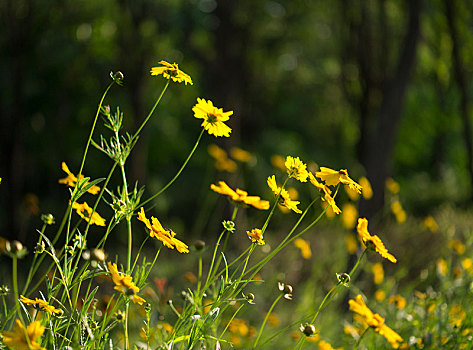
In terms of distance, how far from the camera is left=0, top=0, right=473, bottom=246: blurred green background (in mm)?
4961

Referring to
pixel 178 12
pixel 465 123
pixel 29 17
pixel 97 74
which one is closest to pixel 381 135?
pixel 465 123

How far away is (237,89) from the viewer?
509 centimetres

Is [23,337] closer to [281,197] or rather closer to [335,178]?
[281,197]

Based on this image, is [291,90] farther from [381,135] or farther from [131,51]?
[381,135]

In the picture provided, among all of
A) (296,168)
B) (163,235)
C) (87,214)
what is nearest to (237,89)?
(87,214)

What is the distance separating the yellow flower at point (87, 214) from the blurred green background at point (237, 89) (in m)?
0.88

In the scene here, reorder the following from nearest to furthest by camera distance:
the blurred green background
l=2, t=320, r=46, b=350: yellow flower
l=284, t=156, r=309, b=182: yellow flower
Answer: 1. l=2, t=320, r=46, b=350: yellow flower
2. l=284, t=156, r=309, b=182: yellow flower
3. the blurred green background

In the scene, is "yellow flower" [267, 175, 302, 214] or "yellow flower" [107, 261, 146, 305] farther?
"yellow flower" [267, 175, 302, 214]

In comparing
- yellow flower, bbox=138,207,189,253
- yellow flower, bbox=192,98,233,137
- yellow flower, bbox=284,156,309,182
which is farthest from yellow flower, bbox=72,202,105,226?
yellow flower, bbox=284,156,309,182

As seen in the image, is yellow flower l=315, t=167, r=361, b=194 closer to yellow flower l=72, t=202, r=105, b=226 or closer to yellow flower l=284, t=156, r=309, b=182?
yellow flower l=284, t=156, r=309, b=182

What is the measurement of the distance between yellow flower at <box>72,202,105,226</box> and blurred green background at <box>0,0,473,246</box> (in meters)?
0.88

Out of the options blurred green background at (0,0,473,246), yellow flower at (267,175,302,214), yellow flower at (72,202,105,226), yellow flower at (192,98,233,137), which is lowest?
blurred green background at (0,0,473,246)

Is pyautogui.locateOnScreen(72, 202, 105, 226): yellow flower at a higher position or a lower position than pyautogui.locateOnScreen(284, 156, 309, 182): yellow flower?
lower

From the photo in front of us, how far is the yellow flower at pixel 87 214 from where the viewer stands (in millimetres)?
1217
